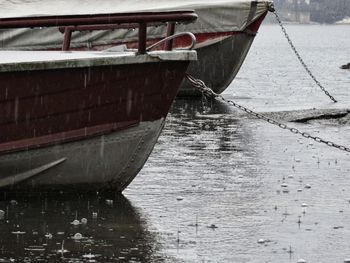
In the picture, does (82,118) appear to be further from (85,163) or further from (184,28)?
(184,28)

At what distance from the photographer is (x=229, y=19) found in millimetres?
21031

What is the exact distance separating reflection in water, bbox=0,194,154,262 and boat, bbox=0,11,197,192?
10.0 inches

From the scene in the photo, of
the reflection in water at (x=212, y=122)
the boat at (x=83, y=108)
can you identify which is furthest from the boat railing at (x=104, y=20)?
the reflection in water at (x=212, y=122)

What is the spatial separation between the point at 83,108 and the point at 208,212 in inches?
57.5

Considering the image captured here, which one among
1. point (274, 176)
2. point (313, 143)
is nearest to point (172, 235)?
point (274, 176)

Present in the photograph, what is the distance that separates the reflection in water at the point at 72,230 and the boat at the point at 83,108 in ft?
0.84

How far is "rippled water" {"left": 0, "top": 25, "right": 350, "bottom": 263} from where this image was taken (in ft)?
28.1

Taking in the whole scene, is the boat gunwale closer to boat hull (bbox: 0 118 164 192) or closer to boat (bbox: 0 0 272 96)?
boat hull (bbox: 0 118 164 192)

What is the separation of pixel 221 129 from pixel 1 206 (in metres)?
7.26

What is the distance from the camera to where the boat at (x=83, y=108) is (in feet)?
32.8

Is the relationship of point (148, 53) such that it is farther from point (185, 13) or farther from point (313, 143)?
point (313, 143)

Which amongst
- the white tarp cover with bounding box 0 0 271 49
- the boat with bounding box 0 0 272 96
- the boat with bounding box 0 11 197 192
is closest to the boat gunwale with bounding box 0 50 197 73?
the boat with bounding box 0 11 197 192

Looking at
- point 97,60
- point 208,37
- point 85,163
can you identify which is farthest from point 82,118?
point 208,37

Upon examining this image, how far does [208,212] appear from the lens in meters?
10.1
